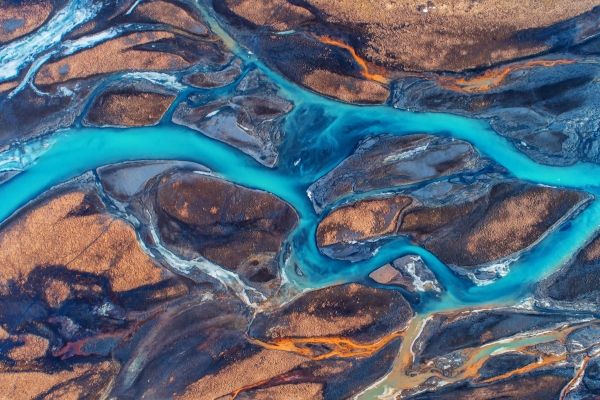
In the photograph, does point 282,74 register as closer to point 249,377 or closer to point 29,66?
point 29,66

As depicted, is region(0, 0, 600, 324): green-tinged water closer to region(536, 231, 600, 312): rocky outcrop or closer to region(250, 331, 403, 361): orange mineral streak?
region(536, 231, 600, 312): rocky outcrop

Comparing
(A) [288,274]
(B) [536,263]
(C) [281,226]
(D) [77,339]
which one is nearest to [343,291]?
(A) [288,274]

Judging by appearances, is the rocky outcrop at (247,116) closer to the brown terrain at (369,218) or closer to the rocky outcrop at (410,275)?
the brown terrain at (369,218)

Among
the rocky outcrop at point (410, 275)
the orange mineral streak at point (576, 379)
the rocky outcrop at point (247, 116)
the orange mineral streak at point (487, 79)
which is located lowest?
the orange mineral streak at point (576, 379)

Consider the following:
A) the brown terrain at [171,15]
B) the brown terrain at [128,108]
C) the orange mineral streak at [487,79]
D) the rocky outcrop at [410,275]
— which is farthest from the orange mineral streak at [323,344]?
the brown terrain at [171,15]

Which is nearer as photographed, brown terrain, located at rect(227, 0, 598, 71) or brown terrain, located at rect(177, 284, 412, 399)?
brown terrain, located at rect(177, 284, 412, 399)

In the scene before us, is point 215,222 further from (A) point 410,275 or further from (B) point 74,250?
(A) point 410,275

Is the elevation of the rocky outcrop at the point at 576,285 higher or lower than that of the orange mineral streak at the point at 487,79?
lower

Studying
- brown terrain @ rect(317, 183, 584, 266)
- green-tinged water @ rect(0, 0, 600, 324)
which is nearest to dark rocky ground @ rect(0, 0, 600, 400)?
brown terrain @ rect(317, 183, 584, 266)

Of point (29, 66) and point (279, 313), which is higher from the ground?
point (29, 66)
